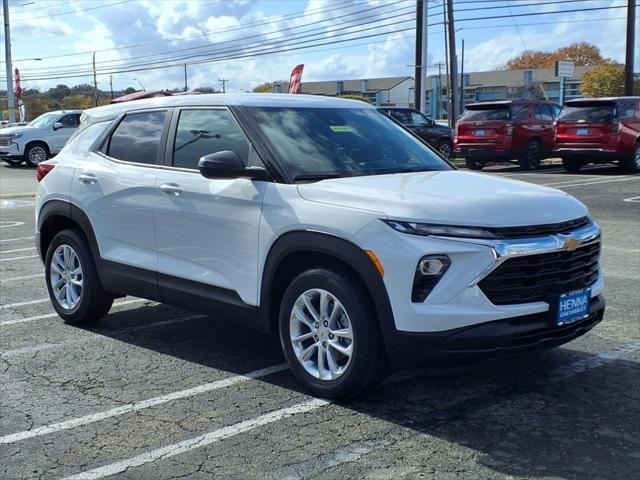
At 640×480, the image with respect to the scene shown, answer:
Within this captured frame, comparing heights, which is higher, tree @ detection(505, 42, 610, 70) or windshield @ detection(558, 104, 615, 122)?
tree @ detection(505, 42, 610, 70)

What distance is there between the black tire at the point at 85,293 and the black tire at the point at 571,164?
1646cm

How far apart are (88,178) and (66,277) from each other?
91 cm

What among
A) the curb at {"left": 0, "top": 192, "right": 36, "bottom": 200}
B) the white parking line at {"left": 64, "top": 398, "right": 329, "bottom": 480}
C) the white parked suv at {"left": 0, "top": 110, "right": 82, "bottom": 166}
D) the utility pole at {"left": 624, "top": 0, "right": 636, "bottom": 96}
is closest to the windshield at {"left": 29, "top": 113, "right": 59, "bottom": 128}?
the white parked suv at {"left": 0, "top": 110, "right": 82, "bottom": 166}

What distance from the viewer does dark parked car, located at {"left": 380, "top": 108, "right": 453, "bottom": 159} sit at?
999 inches

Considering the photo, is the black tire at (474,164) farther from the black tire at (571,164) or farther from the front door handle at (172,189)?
the front door handle at (172,189)

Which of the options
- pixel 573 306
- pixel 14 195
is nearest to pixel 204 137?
pixel 573 306

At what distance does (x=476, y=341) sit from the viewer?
403cm

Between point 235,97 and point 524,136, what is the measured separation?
17.8 metres

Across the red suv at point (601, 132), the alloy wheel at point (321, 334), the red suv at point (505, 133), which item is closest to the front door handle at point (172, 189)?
the alloy wheel at point (321, 334)

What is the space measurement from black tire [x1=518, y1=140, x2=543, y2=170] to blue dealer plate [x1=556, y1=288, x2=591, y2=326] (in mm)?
18188

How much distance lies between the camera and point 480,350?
4.06 metres

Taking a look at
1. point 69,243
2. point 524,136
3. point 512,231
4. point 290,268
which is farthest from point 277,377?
point 524,136

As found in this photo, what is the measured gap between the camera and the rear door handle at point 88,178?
19.6 ft

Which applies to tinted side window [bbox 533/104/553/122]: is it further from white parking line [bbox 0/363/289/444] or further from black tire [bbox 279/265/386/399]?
black tire [bbox 279/265/386/399]
